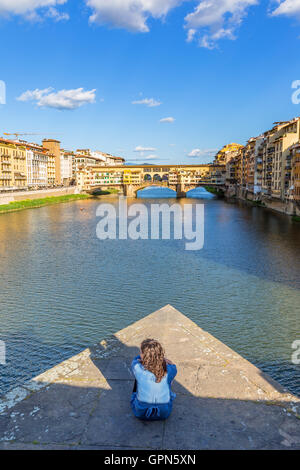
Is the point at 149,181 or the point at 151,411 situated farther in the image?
the point at 149,181

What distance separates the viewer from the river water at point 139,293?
13.6 metres

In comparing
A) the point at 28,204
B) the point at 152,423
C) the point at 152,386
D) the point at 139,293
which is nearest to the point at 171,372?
the point at 152,386

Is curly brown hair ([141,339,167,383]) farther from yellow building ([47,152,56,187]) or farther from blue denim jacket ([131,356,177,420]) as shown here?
yellow building ([47,152,56,187])

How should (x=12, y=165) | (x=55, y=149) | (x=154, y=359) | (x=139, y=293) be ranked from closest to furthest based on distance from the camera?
(x=154, y=359)
(x=139, y=293)
(x=12, y=165)
(x=55, y=149)

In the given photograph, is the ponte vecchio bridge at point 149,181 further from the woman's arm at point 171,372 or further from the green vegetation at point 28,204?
the woman's arm at point 171,372

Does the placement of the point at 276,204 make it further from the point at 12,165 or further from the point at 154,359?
the point at 154,359

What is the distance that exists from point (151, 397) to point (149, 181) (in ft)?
458

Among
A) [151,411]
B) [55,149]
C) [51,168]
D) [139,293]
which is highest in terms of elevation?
[55,149]

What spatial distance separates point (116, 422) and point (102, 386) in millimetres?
1127

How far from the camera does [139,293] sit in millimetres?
20359

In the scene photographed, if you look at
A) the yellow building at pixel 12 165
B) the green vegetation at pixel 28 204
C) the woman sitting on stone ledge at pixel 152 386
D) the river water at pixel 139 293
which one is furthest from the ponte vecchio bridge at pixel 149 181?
the woman sitting on stone ledge at pixel 152 386

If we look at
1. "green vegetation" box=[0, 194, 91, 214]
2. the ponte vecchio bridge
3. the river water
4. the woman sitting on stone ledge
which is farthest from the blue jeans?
the ponte vecchio bridge

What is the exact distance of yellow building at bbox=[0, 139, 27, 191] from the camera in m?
91.8
